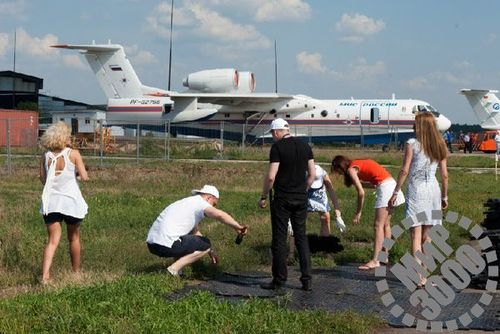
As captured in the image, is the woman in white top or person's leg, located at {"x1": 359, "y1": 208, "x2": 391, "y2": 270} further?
person's leg, located at {"x1": 359, "y1": 208, "x2": 391, "y2": 270}

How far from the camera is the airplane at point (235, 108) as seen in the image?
4309 cm

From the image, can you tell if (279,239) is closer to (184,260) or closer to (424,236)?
(184,260)

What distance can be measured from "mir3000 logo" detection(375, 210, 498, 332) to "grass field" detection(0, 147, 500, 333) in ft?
1.82

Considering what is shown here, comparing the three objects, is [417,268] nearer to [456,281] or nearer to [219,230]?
[456,281]

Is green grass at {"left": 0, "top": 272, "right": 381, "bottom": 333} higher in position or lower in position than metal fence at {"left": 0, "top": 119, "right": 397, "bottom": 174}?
lower

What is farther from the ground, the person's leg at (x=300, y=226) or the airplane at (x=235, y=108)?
the airplane at (x=235, y=108)

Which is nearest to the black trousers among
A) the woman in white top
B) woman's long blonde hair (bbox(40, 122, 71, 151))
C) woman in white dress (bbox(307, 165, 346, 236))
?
woman in white dress (bbox(307, 165, 346, 236))

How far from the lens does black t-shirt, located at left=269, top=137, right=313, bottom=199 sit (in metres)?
7.53

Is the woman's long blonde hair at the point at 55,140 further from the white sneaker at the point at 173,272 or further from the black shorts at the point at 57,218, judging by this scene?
the white sneaker at the point at 173,272

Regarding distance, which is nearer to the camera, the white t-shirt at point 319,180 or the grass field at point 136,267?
the grass field at point 136,267

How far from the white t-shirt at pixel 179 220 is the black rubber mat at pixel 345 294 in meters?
0.62

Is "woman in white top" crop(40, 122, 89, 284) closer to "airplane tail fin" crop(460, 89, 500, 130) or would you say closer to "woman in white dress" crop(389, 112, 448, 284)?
"woman in white dress" crop(389, 112, 448, 284)

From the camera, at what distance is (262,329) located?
5609 millimetres

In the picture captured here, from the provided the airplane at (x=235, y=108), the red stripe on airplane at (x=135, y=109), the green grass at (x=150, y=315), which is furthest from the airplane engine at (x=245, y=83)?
the green grass at (x=150, y=315)
